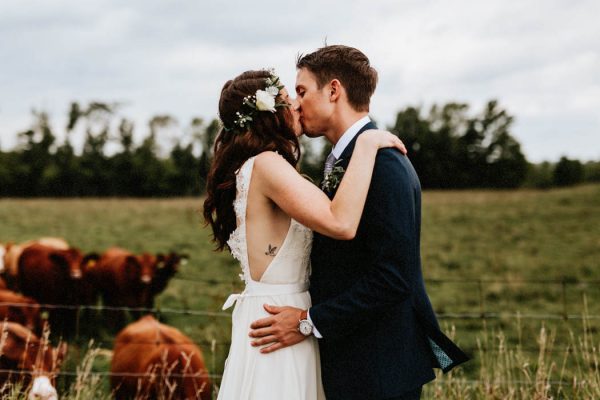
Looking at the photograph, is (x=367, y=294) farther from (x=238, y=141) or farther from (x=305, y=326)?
(x=238, y=141)

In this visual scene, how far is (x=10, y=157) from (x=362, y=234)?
4616 cm

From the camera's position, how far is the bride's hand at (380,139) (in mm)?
2561

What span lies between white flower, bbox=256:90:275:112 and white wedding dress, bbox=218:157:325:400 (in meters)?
0.23

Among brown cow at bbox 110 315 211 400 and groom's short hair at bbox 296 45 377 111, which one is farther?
brown cow at bbox 110 315 211 400

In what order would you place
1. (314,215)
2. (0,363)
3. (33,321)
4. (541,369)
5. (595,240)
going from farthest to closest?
(595,240)
(33,321)
(0,363)
(541,369)
(314,215)

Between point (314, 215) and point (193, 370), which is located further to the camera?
point (193, 370)

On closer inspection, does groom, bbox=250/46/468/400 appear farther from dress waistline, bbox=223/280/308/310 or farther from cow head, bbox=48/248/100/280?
cow head, bbox=48/248/100/280

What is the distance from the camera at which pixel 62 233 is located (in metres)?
22.0

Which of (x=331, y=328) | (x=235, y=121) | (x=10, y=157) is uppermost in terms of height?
(x=10, y=157)

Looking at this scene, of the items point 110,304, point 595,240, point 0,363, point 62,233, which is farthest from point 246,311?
point 62,233

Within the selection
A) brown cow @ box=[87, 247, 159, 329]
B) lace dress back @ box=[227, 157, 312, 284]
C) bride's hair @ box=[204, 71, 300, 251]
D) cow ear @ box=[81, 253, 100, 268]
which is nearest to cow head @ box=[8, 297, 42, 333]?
brown cow @ box=[87, 247, 159, 329]

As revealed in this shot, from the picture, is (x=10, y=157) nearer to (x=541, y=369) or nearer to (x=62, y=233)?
(x=62, y=233)

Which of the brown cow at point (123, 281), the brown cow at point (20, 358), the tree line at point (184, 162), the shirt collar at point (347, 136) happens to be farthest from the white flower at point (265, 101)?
the tree line at point (184, 162)

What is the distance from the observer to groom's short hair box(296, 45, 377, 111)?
2811mm
